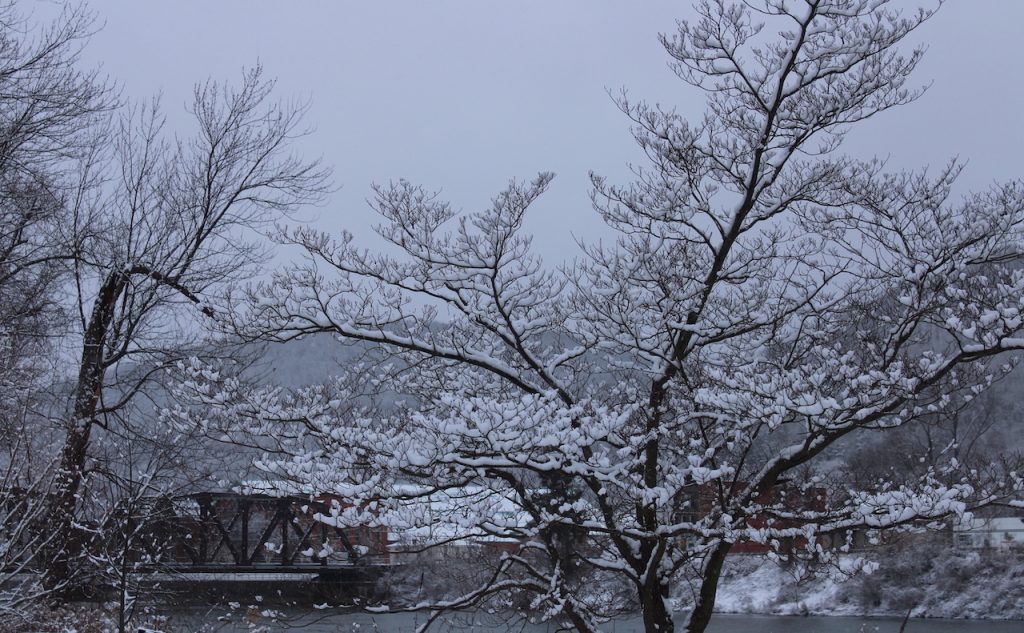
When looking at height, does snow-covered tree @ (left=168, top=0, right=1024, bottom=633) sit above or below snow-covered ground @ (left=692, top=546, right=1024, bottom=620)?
above

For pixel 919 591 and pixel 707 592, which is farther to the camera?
pixel 919 591

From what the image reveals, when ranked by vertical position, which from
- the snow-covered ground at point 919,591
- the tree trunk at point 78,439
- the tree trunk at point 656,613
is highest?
the tree trunk at point 78,439

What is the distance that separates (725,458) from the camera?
24.4 feet

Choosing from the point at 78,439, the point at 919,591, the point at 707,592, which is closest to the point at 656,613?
the point at 707,592

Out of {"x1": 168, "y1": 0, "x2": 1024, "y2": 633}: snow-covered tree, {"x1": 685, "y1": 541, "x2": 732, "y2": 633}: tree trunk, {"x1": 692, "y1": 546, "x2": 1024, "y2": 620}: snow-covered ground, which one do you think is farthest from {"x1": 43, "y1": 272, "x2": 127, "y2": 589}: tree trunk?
{"x1": 692, "y1": 546, "x2": 1024, "y2": 620}: snow-covered ground

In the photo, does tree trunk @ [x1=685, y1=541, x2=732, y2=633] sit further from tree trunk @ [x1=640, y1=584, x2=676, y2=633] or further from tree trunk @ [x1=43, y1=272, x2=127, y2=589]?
tree trunk @ [x1=43, y1=272, x2=127, y2=589]

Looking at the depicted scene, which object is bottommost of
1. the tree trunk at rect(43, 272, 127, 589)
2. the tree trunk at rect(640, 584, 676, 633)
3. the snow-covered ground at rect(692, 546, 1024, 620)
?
the snow-covered ground at rect(692, 546, 1024, 620)

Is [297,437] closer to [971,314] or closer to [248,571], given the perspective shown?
[971,314]

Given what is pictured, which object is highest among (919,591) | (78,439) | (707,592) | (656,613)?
(78,439)

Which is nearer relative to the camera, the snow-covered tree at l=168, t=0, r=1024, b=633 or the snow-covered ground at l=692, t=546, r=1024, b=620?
the snow-covered tree at l=168, t=0, r=1024, b=633

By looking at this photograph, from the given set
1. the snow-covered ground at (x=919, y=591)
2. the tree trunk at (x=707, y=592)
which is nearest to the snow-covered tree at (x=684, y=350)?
the tree trunk at (x=707, y=592)

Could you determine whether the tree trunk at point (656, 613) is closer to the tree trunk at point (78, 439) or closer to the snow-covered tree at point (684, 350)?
the snow-covered tree at point (684, 350)

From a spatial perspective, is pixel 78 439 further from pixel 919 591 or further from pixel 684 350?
pixel 919 591

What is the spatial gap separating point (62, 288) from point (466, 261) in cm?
552
